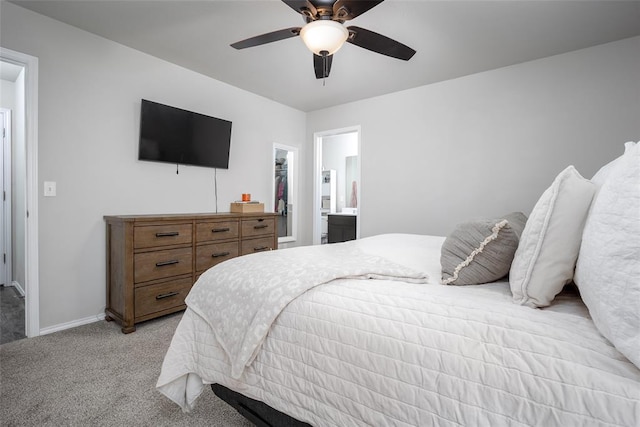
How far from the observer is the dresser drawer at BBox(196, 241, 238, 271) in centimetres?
284

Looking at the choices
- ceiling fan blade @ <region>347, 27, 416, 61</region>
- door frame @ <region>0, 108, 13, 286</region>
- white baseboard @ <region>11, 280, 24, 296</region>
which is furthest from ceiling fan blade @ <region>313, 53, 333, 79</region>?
white baseboard @ <region>11, 280, 24, 296</region>

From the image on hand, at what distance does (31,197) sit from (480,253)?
308cm

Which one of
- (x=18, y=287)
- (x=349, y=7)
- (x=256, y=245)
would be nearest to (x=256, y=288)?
(x=349, y=7)

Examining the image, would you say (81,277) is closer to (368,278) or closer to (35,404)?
(35,404)

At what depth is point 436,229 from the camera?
3.61 m

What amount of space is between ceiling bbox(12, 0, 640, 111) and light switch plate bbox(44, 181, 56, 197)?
4.31ft

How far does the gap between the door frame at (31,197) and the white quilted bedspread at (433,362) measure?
209cm

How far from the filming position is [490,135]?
3.27m

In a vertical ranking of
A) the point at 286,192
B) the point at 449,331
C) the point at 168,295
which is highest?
the point at 286,192

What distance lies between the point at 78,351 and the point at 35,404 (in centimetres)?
60

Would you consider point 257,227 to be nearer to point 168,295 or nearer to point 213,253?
point 213,253

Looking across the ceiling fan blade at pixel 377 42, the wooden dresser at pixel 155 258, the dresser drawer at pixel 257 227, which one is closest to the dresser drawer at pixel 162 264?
the wooden dresser at pixel 155 258

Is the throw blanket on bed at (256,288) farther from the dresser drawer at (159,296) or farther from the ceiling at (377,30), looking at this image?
the ceiling at (377,30)

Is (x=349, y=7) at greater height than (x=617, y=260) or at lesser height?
greater
